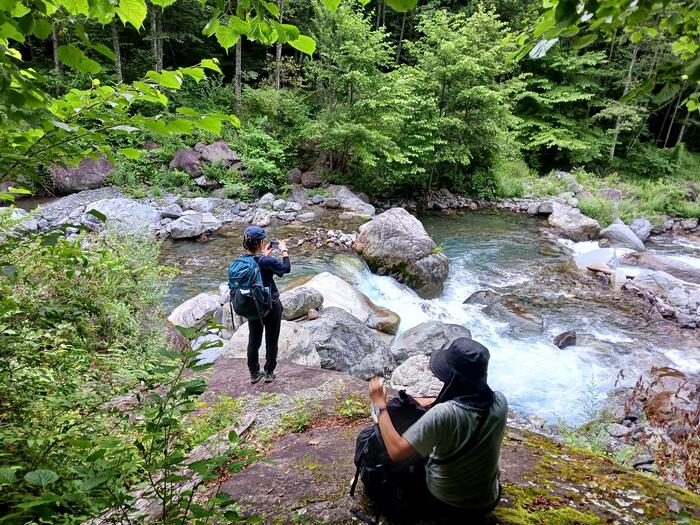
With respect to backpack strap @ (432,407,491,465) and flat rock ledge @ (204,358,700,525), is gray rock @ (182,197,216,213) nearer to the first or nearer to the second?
flat rock ledge @ (204,358,700,525)

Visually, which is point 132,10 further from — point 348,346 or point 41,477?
point 348,346

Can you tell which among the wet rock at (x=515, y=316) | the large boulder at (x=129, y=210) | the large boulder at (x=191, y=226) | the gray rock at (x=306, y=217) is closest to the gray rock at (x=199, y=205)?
the large boulder at (x=191, y=226)

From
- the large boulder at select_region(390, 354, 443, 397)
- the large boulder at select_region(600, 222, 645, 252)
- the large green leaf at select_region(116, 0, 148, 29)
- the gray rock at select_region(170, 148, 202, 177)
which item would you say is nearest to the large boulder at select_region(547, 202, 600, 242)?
the large boulder at select_region(600, 222, 645, 252)

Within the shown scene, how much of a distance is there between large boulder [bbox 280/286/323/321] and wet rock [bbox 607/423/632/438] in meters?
4.80

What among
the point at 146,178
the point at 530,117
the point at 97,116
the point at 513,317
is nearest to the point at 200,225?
the point at 146,178

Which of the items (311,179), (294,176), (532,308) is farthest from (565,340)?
(294,176)

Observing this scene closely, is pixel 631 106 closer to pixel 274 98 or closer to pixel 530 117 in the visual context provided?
pixel 530 117

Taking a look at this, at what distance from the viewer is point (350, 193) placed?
54.7 feet

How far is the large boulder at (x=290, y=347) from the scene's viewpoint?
582 cm

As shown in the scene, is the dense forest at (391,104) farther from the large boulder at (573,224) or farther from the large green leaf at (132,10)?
the large green leaf at (132,10)

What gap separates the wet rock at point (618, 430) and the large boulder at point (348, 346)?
10.5 feet

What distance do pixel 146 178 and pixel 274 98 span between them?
650cm

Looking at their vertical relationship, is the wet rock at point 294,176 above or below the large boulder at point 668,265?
above

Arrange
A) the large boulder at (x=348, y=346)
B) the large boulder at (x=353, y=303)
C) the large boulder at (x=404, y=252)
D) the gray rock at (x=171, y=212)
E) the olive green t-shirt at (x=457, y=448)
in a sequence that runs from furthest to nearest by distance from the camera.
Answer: the gray rock at (x=171, y=212), the large boulder at (x=404, y=252), the large boulder at (x=353, y=303), the large boulder at (x=348, y=346), the olive green t-shirt at (x=457, y=448)
